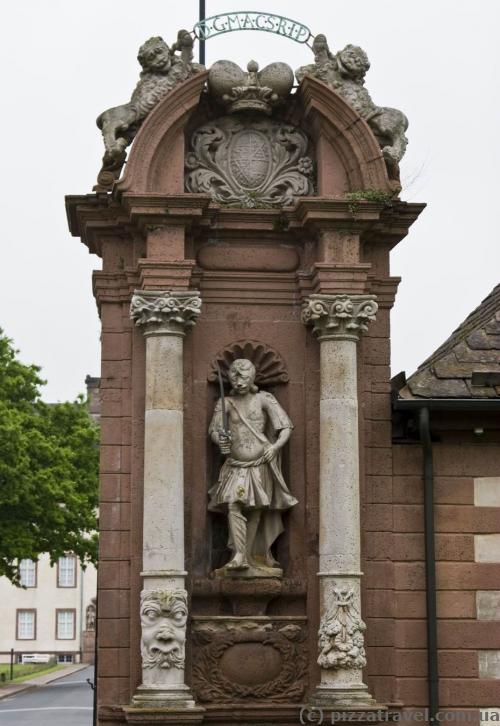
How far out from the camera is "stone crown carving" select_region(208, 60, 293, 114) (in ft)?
45.0

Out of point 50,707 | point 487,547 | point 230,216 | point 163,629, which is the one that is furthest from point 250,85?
point 50,707

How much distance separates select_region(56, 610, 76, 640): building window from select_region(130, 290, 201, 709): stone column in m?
66.1

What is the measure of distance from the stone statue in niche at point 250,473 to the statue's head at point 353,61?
279 cm

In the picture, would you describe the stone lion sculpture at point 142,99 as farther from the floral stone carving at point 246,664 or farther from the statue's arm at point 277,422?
the floral stone carving at point 246,664

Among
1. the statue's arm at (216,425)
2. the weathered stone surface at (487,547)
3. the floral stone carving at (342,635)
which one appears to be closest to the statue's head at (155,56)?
the statue's arm at (216,425)

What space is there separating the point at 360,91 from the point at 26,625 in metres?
67.5

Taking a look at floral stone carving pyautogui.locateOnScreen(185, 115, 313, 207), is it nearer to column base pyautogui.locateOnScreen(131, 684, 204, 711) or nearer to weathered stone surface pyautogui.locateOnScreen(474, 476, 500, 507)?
weathered stone surface pyautogui.locateOnScreen(474, 476, 500, 507)

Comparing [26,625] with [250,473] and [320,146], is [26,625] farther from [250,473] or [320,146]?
[320,146]

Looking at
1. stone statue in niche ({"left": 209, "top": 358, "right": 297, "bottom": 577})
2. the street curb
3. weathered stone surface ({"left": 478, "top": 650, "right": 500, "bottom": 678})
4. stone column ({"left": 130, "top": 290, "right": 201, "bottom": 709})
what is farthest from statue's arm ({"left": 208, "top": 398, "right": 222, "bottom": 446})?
the street curb

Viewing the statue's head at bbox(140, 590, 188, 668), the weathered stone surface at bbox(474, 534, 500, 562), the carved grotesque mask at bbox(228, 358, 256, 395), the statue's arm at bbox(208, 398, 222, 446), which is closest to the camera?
the statue's head at bbox(140, 590, 188, 668)

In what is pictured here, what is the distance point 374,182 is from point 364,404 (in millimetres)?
1966

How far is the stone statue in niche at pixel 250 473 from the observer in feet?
42.8

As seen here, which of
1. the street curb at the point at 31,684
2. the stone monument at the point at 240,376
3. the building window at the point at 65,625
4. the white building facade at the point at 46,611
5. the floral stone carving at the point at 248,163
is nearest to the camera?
the stone monument at the point at 240,376

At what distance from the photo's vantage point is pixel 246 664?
42.7ft
